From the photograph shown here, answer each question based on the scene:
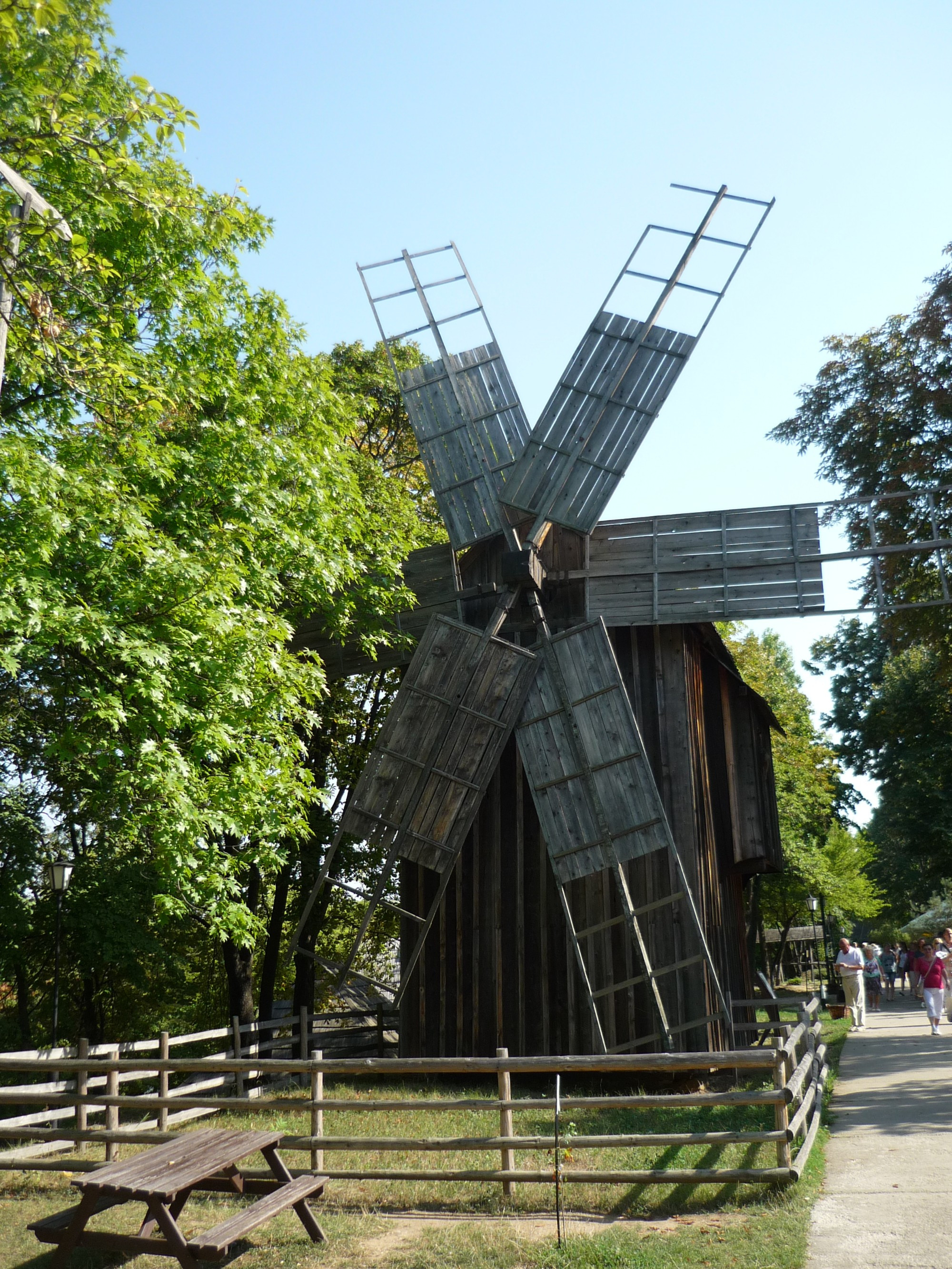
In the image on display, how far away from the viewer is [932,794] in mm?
31094

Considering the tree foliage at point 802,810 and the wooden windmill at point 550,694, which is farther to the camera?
the tree foliage at point 802,810

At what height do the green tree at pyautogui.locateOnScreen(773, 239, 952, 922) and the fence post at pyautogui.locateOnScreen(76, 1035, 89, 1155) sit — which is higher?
the green tree at pyautogui.locateOnScreen(773, 239, 952, 922)

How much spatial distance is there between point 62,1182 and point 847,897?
2809cm

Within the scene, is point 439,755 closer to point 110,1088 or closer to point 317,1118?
point 317,1118

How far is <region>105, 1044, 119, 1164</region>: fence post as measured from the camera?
29.3 ft

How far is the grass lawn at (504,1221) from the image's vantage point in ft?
20.3

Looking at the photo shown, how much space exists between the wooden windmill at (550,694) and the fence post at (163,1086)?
7.80ft

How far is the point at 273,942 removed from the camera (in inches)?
696

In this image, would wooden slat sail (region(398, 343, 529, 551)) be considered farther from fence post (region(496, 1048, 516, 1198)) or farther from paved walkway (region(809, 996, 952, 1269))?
paved walkway (region(809, 996, 952, 1269))

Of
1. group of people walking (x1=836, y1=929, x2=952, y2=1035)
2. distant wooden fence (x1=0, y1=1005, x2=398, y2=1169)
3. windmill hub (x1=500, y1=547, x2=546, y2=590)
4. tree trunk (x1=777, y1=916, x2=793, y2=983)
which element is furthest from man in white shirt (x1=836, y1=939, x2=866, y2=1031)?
tree trunk (x1=777, y1=916, x2=793, y2=983)

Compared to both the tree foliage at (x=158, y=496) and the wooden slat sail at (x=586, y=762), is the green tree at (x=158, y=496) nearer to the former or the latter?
the tree foliage at (x=158, y=496)

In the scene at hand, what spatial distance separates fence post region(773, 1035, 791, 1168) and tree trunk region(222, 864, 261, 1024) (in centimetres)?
1007

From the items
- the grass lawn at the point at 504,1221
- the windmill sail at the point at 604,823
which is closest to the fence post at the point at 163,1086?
the grass lawn at the point at 504,1221

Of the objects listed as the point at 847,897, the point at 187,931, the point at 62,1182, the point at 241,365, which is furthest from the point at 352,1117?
the point at 847,897
